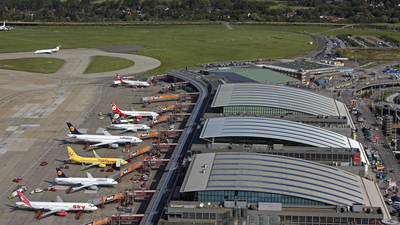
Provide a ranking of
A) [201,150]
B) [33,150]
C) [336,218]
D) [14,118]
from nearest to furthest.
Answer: [336,218], [201,150], [33,150], [14,118]

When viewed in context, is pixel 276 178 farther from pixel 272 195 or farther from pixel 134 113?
pixel 134 113

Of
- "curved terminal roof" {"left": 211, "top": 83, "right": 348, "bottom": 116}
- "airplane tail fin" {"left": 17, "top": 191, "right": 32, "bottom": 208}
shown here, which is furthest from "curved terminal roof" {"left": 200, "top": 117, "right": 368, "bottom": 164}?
"airplane tail fin" {"left": 17, "top": 191, "right": 32, "bottom": 208}

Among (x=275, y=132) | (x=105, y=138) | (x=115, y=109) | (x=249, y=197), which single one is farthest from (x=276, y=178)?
(x=115, y=109)

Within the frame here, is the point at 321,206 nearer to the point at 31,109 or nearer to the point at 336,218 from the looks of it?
the point at 336,218

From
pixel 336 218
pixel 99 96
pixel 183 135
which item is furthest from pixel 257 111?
pixel 99 96

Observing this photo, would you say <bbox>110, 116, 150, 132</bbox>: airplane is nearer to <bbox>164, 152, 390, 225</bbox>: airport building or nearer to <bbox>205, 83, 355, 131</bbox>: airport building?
<bbox>205, 83, 355, 131</bbox>: airport building
